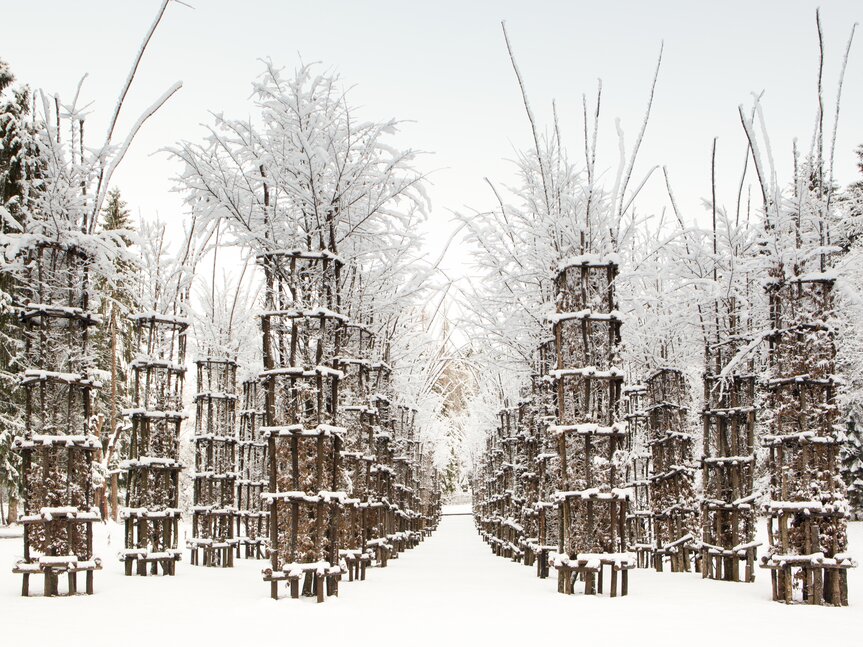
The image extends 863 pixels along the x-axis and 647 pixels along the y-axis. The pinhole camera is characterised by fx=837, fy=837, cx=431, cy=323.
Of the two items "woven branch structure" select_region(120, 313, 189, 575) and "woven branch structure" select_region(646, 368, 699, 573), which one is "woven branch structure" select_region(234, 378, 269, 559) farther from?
"woven branch structure" select_region(646, 368, 699, 573)

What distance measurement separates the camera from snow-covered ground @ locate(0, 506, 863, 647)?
7914 millimetres

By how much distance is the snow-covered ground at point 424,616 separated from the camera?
791 centimetres

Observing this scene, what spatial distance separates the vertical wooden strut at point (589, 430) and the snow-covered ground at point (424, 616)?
60 cm

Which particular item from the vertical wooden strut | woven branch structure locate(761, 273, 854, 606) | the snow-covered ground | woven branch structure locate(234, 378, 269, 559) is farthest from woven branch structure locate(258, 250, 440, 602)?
woven branch structure locate(234, 378, 269, 559)

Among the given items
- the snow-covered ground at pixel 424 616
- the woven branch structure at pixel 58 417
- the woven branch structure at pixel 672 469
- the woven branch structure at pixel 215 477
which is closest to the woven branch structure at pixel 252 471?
the woven branch structure at pixel 215 477

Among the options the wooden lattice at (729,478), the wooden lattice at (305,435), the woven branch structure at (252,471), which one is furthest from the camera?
the woven branch structure at (252,471)

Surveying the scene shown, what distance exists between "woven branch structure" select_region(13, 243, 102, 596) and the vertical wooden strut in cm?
668

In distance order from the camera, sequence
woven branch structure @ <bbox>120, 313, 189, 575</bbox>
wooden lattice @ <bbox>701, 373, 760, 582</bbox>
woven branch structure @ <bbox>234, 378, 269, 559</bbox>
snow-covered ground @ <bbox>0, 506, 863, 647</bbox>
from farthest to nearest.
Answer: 1. woven branch structure @ <bbox>234, 378, 269, 559</bbox>
2. woven branch structure @ <bbox>120, 313, 189, 575</bbox>
3. wooden lattice @ <bbox>701, 373, 760, 582</bbox>
4. snow-covered ground @ <bbox>0, 506, 863, 647</bbox>

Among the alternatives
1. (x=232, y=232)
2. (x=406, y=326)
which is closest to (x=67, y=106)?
(x=232, y=232)

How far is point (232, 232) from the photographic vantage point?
42.8 feet

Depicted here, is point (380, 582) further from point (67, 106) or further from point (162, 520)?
point (67, 106)

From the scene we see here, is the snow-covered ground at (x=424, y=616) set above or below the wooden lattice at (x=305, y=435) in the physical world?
below

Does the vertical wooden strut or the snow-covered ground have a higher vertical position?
the vertical wooden strut

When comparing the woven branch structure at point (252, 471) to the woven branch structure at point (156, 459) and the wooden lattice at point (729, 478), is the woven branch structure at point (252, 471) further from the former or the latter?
the wooden lattice at point (729, 478)
